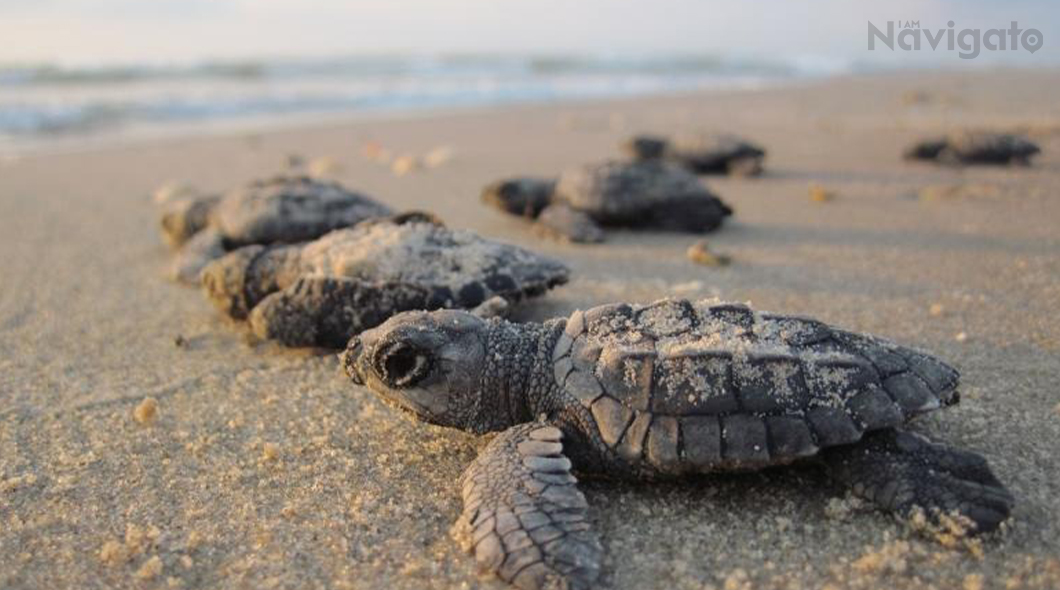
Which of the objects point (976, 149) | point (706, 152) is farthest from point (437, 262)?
point (976, 149)

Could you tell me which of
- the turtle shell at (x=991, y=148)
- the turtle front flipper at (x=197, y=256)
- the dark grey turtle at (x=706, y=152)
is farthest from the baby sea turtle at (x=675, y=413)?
the turtle shell at (x=991, y=148)

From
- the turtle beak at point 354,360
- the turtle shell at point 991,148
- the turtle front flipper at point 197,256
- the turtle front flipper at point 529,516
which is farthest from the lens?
the turtle shell at point 991,148

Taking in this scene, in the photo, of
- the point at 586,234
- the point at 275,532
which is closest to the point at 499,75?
the point at 586,234

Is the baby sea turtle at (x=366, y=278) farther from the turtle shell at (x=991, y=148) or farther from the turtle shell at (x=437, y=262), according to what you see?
the turtle shell at (x=991, y=148)

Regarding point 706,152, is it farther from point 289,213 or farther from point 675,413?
point 675,413

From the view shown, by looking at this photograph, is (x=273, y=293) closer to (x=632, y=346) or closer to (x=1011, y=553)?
(x=632, y=346)

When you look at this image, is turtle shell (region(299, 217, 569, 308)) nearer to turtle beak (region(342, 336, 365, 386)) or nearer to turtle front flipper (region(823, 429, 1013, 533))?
turtle beak (region(342, 336, 365, 386))
